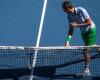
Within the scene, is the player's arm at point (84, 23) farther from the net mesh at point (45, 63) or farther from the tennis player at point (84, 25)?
the net mesh at point (45, 63)

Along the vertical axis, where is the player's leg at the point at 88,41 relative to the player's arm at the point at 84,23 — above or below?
below

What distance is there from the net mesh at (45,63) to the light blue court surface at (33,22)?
2.13 feet

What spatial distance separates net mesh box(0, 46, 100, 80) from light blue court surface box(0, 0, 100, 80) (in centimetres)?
65

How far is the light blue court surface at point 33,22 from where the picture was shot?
1125cm

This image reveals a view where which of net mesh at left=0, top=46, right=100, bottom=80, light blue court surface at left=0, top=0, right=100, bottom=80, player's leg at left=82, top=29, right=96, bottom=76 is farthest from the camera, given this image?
light blue court surface at left=0, top=0, right=100, bottom=80

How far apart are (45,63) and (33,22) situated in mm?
1198

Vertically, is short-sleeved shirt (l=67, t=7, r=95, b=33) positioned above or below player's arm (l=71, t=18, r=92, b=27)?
above

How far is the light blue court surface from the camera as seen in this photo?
1125cm

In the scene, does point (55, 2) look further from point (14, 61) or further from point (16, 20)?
Answer: point (14, 61)

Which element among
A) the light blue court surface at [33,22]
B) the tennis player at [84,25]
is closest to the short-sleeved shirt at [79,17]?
the tennis player at [84,25]

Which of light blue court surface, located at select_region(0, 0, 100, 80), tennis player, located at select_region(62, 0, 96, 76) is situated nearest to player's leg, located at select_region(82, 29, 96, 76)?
tennis player, located at select_region(62, 0, 96, 76)

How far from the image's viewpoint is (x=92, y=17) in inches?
447

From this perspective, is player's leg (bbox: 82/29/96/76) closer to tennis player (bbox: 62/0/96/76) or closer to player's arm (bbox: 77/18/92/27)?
tennis player (bbox: 62/0/96/76)

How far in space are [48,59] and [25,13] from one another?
4.62 ft
